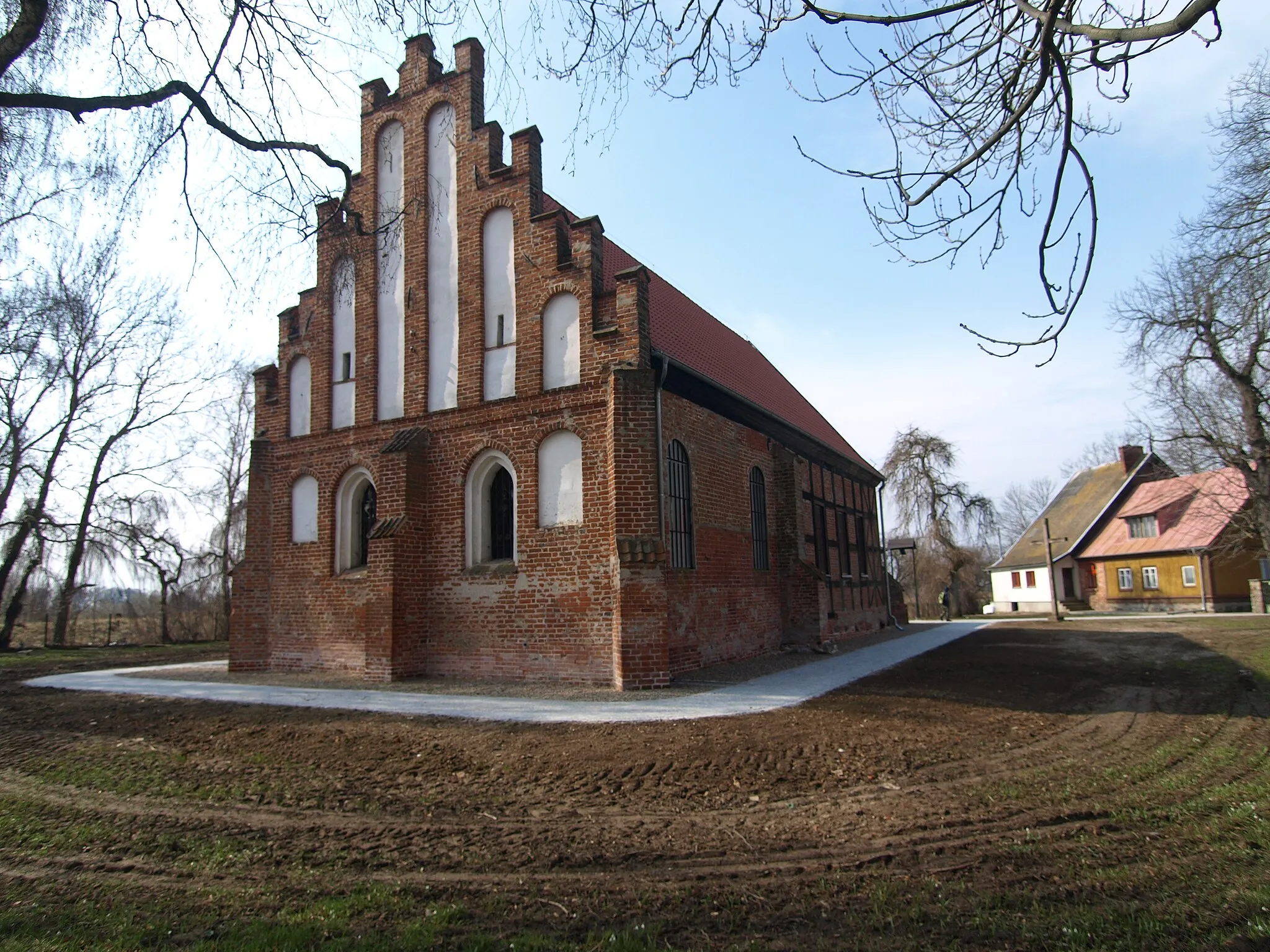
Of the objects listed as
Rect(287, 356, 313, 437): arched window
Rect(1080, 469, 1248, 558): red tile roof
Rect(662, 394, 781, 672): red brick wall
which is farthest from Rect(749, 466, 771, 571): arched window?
Rect(1080, 469, 1248, 558): red tile roof

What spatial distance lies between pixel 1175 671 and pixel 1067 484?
3812 cm

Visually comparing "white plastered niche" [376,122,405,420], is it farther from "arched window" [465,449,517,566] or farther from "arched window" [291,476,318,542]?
"arched window" [291,476,318,542]

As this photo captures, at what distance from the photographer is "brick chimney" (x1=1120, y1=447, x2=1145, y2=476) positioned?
41.1 m

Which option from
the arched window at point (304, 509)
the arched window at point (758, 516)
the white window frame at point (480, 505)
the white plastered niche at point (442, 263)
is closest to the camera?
the white window frame at point (480, 505)

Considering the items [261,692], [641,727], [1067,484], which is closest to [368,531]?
[261,692]

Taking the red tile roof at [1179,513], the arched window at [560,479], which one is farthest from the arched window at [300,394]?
the red tile roof at [1179,513]

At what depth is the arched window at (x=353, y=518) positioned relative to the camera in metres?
14.7

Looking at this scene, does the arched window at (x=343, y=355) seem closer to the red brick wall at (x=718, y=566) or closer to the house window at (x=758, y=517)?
the red brick wall at (x=718, y=566)

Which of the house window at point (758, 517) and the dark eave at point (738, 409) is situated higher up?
the dark eave at point (738, 409)

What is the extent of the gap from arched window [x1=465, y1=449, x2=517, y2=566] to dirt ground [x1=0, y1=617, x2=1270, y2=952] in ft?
14.1

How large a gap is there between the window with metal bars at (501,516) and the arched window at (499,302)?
1.48m

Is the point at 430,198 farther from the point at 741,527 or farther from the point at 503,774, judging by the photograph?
the point at 503,774

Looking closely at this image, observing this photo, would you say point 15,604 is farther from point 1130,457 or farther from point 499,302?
point 1130,457

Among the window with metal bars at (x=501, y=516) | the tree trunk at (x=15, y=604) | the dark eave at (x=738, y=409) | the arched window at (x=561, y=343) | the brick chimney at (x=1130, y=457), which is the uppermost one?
the brick chimney at (x=1130, y=457)
